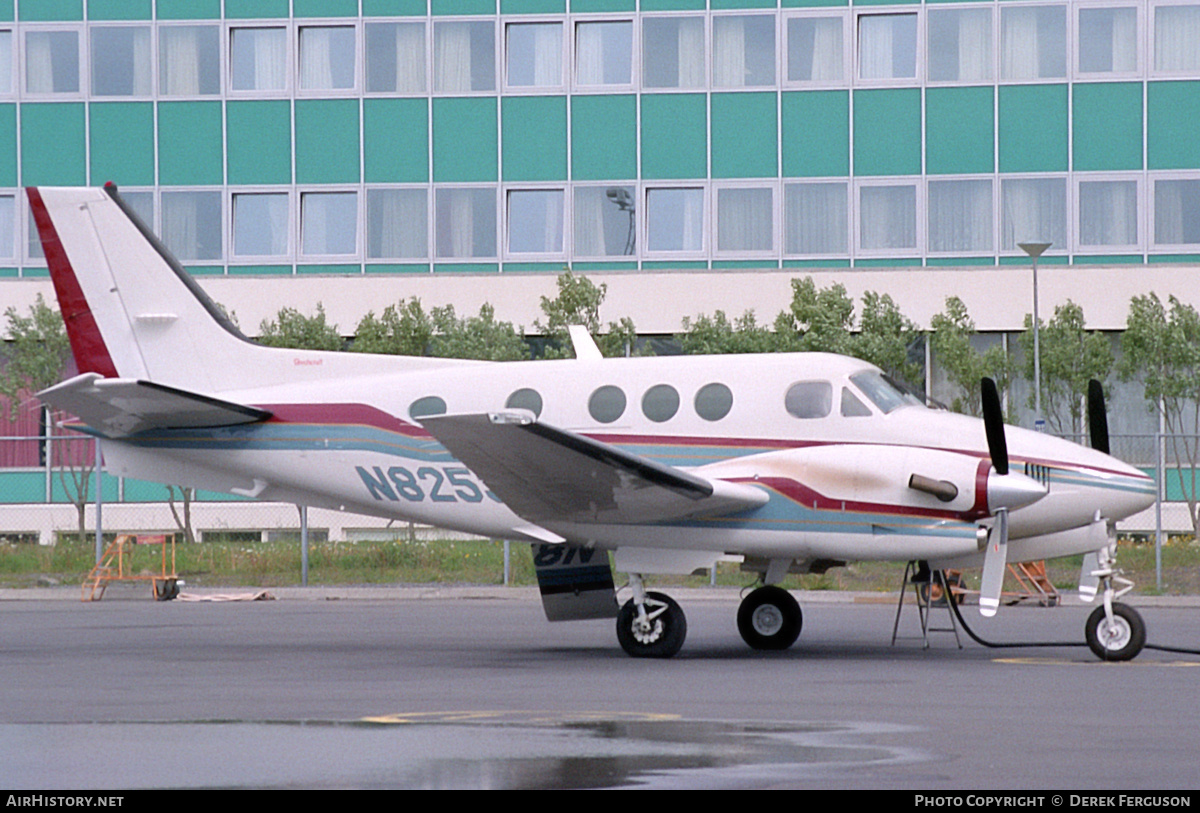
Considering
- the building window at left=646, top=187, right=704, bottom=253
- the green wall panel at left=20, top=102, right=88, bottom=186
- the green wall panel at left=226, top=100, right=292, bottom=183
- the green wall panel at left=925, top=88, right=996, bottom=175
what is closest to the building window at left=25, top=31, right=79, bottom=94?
the green wall panel at left=20, top=102, right=88, bottom=186

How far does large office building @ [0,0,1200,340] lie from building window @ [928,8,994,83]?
5cm

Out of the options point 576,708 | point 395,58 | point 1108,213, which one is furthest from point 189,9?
point 576,708

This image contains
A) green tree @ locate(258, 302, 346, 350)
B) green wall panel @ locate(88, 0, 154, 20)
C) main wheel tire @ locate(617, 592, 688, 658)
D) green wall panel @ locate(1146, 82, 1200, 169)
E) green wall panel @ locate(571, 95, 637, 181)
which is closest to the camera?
main wheel tire @ locate(617, 592, 688, 658)

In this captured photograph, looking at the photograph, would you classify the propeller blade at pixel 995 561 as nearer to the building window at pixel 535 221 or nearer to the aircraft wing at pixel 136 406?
the aircraft wing at pixel 136 406

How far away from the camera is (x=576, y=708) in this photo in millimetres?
11211

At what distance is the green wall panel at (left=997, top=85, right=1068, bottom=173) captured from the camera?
37188 mm

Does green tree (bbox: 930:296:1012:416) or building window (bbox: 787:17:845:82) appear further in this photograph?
building window (bbox: 787:17:845:82)

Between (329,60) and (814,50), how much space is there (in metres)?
11.9

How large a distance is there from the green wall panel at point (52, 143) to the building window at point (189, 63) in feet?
7.50

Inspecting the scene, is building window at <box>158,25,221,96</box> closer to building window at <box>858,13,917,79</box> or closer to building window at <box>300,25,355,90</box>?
building window at <box>300,25,355,90</box>

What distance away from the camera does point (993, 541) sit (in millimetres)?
14805

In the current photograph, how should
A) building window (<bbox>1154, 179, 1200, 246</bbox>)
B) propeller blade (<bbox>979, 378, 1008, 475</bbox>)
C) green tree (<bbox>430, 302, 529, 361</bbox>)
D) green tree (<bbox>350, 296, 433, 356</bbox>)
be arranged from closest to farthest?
propeller blade (<bbox>979, 378, 1008, 475</bbox>) < green tree (<bbox>430, 302, 529, 361</bbox>) < green tree (<bbox>350, 296, 433, 356</bbox>) < building window (<bbox>1154, 179, 1200, 246</bbox>)

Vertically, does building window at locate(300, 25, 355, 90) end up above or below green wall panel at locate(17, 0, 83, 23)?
below

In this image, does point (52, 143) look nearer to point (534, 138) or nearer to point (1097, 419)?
point (534, 138)
